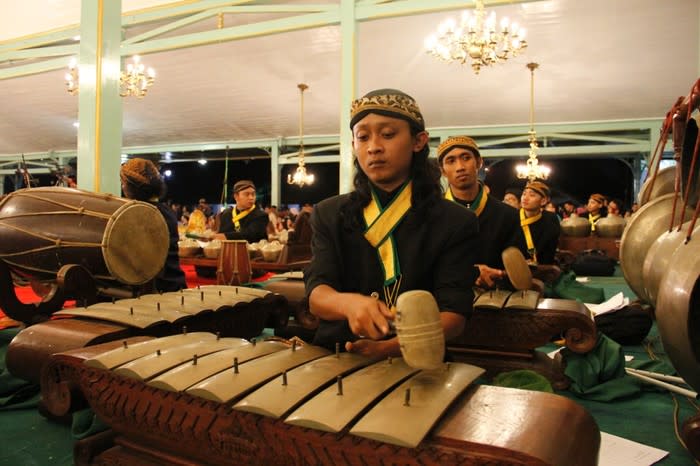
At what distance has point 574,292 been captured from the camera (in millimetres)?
4945

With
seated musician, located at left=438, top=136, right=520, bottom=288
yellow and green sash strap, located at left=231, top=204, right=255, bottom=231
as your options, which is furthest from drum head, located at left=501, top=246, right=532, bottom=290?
yellow and green sash strap, located at left=231, top=204, right=255, bottom=231

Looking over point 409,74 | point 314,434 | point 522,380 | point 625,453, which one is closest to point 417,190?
point 314,434

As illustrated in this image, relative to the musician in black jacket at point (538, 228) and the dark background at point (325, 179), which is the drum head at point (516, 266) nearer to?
the musician in black jacket at point (538, 228)

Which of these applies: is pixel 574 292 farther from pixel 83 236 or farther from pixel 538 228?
pixel 83 236

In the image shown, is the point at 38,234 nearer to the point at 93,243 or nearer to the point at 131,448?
the point at 93,243

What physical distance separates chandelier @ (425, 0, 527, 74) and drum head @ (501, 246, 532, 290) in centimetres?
382

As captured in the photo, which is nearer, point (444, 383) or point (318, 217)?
point (444, 383)

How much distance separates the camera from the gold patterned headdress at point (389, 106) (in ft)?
5.08

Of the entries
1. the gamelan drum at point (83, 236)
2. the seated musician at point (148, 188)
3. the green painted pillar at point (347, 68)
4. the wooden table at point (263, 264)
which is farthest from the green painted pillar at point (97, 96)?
the green painted pillar at point (347, 68)

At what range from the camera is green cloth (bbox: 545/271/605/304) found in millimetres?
4867

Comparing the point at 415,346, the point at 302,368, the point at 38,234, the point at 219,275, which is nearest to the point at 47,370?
the point at 302,368

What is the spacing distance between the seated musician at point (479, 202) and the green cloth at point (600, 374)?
61cm

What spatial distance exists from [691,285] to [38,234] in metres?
3.10

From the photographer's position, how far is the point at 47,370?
65.5 inches
